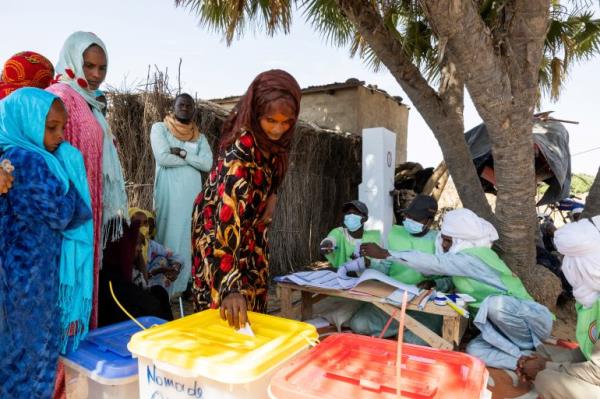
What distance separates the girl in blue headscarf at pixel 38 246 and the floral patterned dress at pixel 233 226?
1.40 ft

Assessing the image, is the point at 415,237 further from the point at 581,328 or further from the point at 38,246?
the point at 38,246

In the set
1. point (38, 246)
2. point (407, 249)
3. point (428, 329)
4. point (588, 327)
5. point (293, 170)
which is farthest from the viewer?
point (293, 170)

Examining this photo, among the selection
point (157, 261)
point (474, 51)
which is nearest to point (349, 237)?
point (157, 261)

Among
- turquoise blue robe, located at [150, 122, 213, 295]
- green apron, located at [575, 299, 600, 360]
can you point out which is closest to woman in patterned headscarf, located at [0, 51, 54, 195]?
turquoise blue robe, located at [150, 122, 213, 295]

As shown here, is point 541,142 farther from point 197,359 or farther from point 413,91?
point 197,359

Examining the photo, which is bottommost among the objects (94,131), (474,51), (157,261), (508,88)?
(157,261)

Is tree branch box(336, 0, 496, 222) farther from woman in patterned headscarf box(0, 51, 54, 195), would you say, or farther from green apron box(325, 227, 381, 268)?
woman in patterned headscarf box(0, 51, 54, 195)

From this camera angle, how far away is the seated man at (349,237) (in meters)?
3.79

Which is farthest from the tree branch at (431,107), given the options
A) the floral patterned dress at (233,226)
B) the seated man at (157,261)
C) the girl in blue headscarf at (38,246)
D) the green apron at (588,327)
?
the girl in blue headscarf at (38,246)

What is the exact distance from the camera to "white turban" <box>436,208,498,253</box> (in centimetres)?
316

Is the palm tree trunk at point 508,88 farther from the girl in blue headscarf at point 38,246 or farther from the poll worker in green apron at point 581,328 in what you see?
the girl in blue headscarf at point 38,246

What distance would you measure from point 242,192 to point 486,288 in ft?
7.68

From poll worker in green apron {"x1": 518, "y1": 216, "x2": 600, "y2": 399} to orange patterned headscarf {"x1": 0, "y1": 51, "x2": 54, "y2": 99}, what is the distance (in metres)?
2.93

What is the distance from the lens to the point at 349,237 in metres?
3.89
